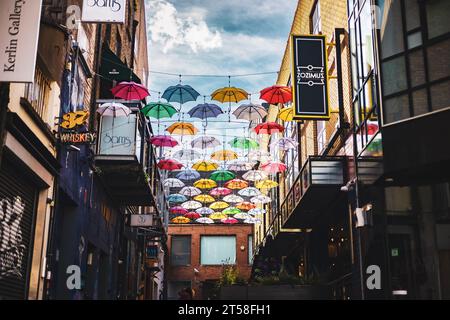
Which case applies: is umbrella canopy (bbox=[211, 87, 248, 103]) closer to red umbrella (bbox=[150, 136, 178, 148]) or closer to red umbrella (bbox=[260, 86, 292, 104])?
red umbrella (bbox=[260, 86, 292, 104])

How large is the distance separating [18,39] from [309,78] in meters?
10.9

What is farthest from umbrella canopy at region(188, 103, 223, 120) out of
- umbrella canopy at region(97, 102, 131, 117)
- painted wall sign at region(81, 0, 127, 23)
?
painted wall sign at region(81, 0, 127, 23)

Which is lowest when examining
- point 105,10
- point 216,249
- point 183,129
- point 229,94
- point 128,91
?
point 216,249

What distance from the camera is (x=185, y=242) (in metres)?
54.1

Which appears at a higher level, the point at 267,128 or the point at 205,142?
the point at 205,142

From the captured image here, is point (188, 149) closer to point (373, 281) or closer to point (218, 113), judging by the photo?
point (218, 113)

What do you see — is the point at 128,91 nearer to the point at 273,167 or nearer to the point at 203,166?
the point at 273,167

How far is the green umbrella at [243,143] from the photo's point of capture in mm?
27219

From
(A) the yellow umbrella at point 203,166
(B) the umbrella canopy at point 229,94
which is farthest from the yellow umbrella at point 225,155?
(B) the umbrella canopy at point 229,94

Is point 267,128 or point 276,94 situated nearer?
point 276,94

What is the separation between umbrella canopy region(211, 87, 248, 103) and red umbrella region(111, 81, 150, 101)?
13.0 feet

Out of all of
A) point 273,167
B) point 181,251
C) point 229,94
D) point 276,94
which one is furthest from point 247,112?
point 181,251

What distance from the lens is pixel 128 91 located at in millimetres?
19078
